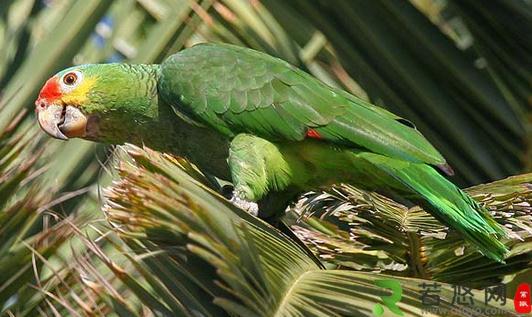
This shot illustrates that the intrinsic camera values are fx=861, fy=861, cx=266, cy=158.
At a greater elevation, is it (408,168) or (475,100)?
(475,100)

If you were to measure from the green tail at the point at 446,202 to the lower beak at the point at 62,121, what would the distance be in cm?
83

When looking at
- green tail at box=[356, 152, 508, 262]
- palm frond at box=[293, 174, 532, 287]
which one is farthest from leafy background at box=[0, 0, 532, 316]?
green tail at box=[356, 152, 508, 262]

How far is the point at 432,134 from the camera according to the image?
8.94ft

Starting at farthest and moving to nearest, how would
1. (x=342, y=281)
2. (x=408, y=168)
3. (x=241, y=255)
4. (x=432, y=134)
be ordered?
(x=432, y=134) → (x=408, y=168) → (x=342, y=281) → (x=241, y=255)

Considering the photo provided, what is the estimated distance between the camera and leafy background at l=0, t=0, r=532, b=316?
1.50 meters

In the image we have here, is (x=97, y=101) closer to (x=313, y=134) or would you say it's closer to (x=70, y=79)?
(x=70, y=79)

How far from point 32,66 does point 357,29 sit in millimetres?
1011

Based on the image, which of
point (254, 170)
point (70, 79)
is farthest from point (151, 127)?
point (254, 170)

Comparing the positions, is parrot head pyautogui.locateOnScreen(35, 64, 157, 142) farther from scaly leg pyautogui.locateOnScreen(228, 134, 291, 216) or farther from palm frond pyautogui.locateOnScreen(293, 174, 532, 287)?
palm frond pyautogui.locateOnScreen(293, 174, 532, 287)

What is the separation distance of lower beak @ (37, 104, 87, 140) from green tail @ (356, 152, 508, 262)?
827 millimetres

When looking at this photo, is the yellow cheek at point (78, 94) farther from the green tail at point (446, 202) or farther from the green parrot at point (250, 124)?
the green tail at point (446, 202)

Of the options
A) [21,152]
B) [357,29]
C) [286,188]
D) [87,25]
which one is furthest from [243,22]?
[21,152]

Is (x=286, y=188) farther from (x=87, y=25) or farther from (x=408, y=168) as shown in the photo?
(x=87, y=25)

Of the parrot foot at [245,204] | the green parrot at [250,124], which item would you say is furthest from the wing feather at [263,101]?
the parrot foot at [245,204]
